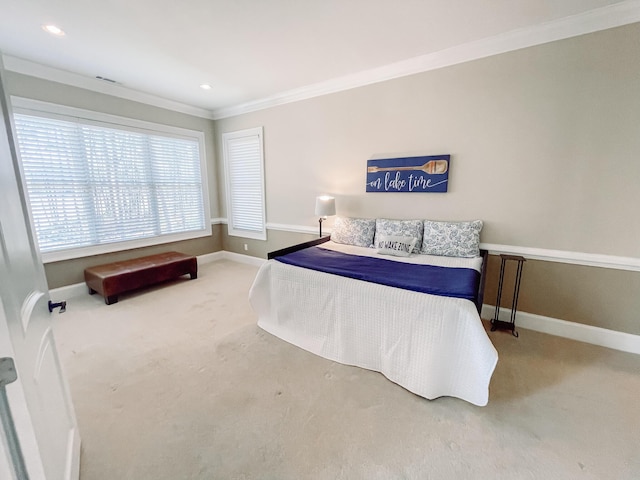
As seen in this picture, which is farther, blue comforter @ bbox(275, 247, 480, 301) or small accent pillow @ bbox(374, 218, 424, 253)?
small accent pillow @ bbox(374, 218, 424, 253)

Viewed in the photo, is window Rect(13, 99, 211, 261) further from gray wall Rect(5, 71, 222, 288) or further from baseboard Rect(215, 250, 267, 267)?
baseboard Rect(215, 250, 267, 267)

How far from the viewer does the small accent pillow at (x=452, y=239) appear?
9.08 ft

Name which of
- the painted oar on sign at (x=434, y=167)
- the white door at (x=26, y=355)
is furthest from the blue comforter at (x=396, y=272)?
the white door at (x=26, y=355)

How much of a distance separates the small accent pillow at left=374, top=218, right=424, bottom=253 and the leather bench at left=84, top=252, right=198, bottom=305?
2856mm

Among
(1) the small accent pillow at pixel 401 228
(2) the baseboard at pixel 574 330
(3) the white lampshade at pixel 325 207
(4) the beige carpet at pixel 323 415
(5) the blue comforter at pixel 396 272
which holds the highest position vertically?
(3) the white lampshade at pixel 325 207

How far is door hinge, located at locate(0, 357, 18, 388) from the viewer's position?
1.90ft

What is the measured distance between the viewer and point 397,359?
1.99 meters

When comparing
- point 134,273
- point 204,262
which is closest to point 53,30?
point 134,273

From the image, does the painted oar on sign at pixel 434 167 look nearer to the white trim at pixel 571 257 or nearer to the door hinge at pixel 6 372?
the white trim at pixel 571 257

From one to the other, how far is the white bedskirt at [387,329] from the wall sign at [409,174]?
1.59m

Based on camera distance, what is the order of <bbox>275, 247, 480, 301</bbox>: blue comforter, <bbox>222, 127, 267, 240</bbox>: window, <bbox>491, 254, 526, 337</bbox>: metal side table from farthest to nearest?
1. <bbox>222, 127, 267, 240</bbox>: window
2. <bbox>491, 254, 526, 337</bbox>: metal side table
3. <bbox>275, 247, 480, 301</bbox>: blue comforter

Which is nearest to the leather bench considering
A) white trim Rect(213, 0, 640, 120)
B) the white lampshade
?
the white lampshade

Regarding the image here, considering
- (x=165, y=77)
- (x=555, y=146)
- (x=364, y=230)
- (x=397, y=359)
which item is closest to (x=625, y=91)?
(x=555, y=146)

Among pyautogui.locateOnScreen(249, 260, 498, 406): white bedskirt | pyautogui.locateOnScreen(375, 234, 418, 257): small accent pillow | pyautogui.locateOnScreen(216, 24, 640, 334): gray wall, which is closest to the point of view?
pyautogui.locateOnScreen(249, 260, 498, 406): white bedskirt
